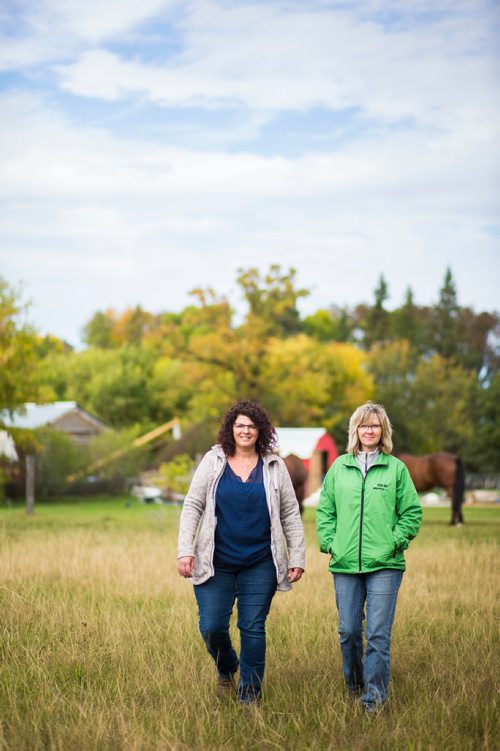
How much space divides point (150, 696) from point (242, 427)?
177cm

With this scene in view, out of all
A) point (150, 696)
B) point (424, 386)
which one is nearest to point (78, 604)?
point (150, 696)

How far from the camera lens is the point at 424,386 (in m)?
59.6

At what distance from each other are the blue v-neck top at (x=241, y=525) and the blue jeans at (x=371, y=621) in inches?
21.7

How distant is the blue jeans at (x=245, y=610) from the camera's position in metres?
5.48

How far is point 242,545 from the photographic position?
548 cm

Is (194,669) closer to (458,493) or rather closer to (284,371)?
(458,493)

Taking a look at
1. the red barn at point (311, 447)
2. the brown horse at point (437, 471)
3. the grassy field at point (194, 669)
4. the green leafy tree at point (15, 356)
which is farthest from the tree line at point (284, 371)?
the grassy field at point (194, 669)

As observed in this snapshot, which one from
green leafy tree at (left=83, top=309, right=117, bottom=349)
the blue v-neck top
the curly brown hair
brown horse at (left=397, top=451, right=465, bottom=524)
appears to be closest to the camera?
the blue v-neck top

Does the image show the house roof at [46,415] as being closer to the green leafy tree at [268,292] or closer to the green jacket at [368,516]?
the green leafy tree at [268,292]

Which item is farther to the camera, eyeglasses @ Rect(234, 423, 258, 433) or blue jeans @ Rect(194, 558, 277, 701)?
eyeglasses @ Rect(234, 423, 258, 433)

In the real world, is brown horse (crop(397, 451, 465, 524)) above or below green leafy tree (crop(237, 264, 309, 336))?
below

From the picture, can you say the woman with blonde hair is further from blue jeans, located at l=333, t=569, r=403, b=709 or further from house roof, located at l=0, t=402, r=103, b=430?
house roof, located at l=0, t=402, r=103, b=430

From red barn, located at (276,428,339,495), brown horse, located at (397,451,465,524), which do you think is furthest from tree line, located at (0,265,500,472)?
brown horse, located at (397,451,465,524)

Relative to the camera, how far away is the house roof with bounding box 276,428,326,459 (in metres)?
40.6
